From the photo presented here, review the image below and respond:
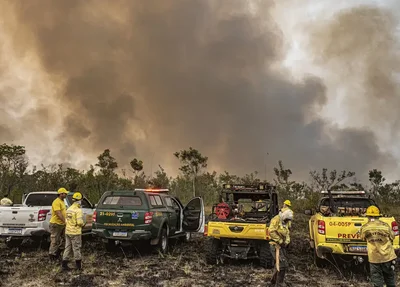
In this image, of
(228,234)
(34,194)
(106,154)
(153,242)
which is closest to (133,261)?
(153,242)

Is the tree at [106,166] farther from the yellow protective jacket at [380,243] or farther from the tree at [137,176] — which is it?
the yellow protective jacket at [380,243]

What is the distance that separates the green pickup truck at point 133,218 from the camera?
30.9 ft

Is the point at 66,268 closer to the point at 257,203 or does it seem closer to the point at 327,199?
the point at 257,203

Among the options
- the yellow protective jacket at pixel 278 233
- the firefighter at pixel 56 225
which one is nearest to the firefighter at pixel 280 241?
the yellow protective jacket at pixel 278 233

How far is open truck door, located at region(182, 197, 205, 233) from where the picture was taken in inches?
452

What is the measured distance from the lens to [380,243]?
19.2ft

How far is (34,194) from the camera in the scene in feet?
38.6

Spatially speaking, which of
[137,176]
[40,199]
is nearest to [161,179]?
[137,176]

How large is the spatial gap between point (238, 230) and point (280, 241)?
1.81 meters

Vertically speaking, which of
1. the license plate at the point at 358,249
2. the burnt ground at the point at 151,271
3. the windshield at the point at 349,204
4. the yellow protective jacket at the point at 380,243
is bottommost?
the burnt ground at the point at 151,271

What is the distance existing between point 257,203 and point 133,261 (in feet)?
13.3

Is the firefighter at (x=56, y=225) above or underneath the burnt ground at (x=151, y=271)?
above

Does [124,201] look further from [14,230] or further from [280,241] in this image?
[280,241]

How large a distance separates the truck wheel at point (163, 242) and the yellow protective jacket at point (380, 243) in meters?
5.73
